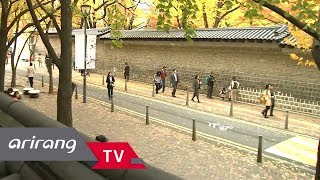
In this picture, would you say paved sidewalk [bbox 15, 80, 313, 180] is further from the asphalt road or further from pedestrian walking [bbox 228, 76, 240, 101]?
pedestrian walking [bbox 228, 76, 240, 101]

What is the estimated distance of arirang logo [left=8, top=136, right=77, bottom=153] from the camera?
3410mm

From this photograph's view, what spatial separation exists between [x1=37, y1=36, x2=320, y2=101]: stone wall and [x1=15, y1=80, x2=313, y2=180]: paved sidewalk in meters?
10.5

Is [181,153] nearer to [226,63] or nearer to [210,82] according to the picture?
[210,82]

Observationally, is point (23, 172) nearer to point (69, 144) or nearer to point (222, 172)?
point (69, 144)

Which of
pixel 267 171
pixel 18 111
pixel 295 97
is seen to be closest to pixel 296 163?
pixel 267 171

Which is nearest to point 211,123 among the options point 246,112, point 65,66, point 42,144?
point 246,112

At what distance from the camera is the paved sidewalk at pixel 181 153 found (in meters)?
9.60

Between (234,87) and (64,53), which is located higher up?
(64,53)

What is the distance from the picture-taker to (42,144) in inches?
141

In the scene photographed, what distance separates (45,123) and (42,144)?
486 millimetres

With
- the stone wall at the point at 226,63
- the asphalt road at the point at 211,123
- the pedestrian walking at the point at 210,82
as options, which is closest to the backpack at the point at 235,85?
the stone wall at the point at 226,63

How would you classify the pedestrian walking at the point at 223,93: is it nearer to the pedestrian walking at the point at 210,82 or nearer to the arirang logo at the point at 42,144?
the pedestrian walking at the point at 210,82

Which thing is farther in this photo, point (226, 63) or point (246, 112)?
point (226, 63)

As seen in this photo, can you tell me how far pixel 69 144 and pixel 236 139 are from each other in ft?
35.5
